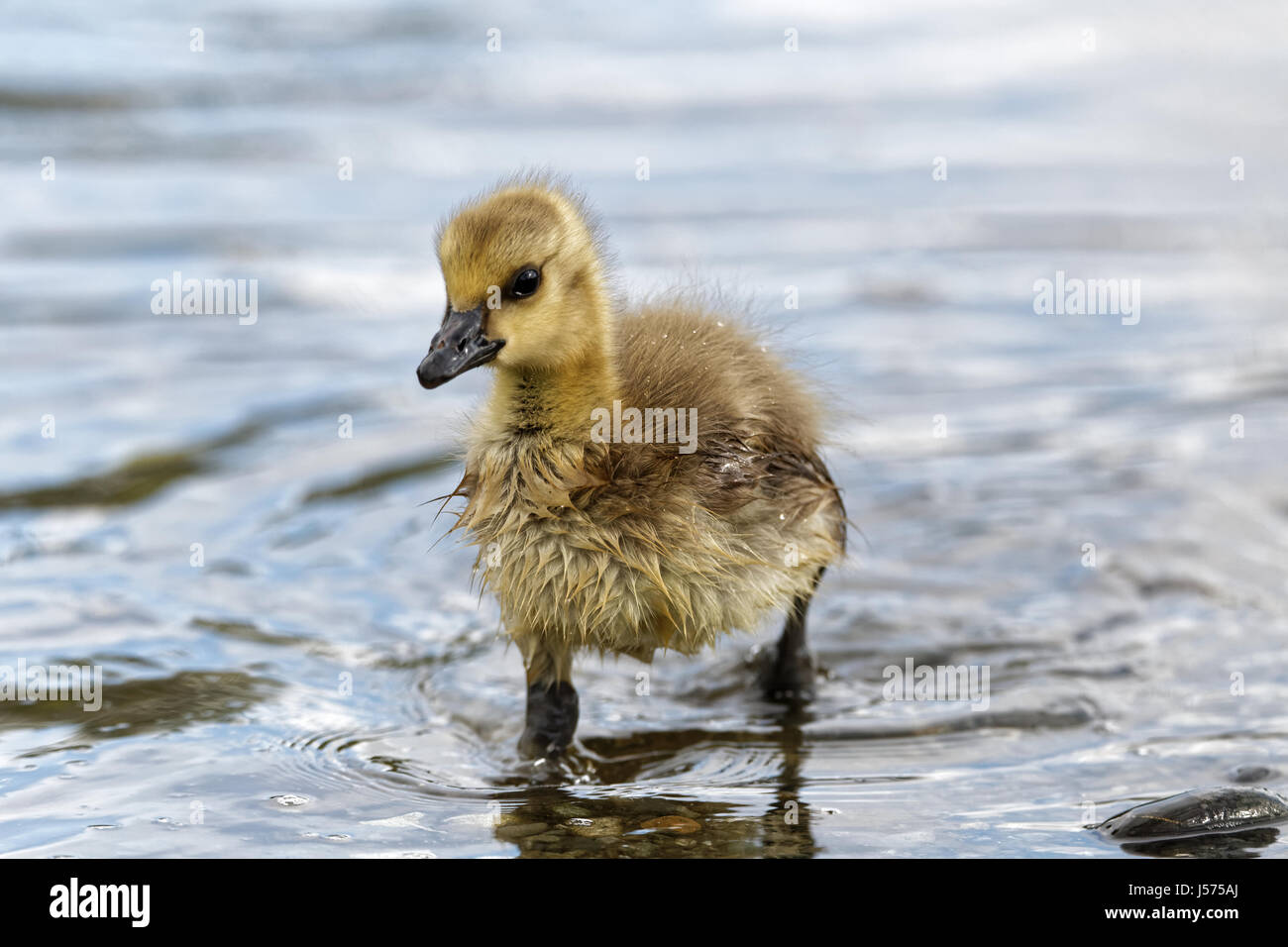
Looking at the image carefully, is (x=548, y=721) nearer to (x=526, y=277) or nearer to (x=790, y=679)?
(x=790, y=679)

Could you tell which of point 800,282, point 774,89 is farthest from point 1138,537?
point 774,89

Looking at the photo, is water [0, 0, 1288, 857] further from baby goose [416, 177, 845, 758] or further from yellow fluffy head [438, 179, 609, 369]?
yellow fluffy head [438, 179, 609, 369]

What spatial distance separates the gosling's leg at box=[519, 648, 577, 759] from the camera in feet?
17.3

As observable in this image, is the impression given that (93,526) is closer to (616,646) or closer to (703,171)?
(616,646)

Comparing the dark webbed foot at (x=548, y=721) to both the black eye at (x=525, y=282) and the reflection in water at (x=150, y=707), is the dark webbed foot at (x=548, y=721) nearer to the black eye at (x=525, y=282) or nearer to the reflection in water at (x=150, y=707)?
the reflection in water at (x=150, y=707)

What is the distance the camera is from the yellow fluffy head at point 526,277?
4777 millimetres

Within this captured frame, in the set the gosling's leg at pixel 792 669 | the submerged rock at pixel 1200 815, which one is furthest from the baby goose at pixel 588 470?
the submerged rock at pixel 1200 815

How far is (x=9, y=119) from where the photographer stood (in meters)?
13.9

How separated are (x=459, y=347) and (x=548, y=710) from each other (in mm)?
1293

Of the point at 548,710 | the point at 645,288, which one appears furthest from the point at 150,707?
the point at 645,288

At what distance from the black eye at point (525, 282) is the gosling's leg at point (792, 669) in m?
1.74

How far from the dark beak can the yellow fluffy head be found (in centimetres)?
3

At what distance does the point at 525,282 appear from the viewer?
4.84m

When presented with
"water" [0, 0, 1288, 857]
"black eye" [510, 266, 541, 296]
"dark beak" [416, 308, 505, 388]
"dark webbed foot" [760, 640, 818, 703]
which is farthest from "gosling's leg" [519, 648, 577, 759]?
"black eye" [510, 266, 541, 296]
